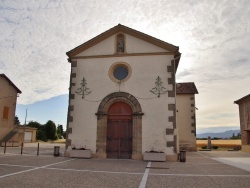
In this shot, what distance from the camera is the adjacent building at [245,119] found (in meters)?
20.8

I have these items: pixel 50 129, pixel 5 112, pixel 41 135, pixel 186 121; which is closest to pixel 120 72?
pixel 186 121

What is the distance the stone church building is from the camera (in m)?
11.9

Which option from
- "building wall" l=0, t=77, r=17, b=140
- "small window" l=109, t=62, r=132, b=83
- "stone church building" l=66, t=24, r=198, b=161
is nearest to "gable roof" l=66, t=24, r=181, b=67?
"stone church building" l=66, t=24, r=198, b=161

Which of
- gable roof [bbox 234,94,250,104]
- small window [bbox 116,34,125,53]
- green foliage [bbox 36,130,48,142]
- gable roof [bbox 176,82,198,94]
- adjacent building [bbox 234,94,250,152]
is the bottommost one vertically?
green foliage [bbox 36,130,48,142]

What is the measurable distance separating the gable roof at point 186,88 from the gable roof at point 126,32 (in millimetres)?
8762

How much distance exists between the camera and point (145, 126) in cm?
1200

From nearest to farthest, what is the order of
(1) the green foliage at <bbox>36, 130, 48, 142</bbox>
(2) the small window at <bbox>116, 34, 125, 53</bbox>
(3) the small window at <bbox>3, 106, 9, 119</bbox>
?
1. (2) the small window at <bbox>116, 34, 125, 53</bbox>
2. (3) the small window at <bbox>3, 106, 9, 119</bbox>
3. (1) the green foliage at <bbox>36, 130, 48, 142</bbox>

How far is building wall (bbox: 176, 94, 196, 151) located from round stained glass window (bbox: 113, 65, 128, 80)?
391 inches

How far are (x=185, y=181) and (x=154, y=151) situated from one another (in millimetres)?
5123

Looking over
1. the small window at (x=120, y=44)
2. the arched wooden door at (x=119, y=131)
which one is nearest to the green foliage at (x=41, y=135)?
the arched wooden door at (x=119, y=131)

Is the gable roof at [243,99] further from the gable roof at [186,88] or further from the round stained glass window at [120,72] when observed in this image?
the round stained glass window at [120,72]

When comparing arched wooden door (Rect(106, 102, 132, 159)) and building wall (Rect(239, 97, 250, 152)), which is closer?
arched wooden door (Rect(106, 102, 132, 159))

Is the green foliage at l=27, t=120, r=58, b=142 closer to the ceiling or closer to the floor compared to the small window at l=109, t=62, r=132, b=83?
closer to the floor

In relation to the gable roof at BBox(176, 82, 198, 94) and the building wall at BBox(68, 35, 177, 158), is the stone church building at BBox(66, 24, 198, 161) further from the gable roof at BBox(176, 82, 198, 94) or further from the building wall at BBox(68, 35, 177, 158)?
the gable roof at BBox(176, 82, 198, 94)
